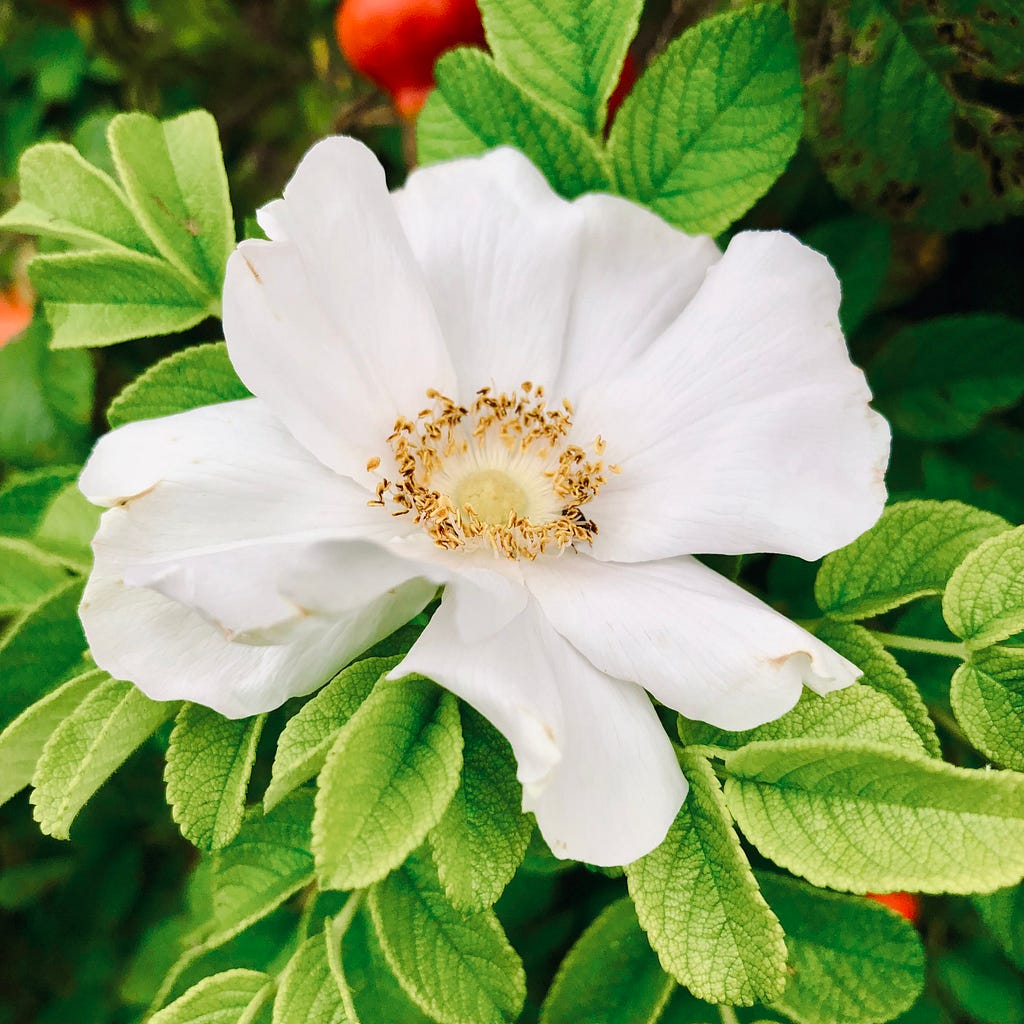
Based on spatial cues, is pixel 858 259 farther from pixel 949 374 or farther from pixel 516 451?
pixel 516 451

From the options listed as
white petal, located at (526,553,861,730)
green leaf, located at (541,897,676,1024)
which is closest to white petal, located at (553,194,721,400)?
white petal, located at (526,553,861,730)

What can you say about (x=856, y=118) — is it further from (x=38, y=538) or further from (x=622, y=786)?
(x=38, y=538)

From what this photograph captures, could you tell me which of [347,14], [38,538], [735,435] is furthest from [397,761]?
[347,14]

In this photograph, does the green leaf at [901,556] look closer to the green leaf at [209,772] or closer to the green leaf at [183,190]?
the green leaf at [209,772]

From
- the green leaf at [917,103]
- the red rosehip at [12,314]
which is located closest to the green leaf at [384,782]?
the green leaf at [917,103]

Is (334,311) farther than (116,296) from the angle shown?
No

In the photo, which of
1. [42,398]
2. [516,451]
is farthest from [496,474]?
[42,398]
